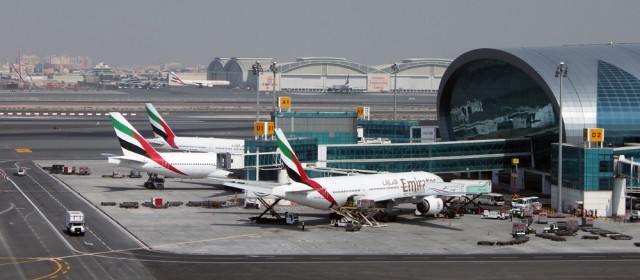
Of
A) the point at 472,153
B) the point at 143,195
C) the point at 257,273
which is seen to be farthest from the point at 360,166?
the point at 257,273

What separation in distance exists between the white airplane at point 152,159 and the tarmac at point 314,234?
566 centimetres

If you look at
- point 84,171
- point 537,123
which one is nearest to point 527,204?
point 537,123

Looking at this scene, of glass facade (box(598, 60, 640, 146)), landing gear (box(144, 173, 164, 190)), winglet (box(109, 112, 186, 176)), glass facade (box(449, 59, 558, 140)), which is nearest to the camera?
winglet (box(109, 112, 186, 176))

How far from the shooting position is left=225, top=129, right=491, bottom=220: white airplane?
8350cm

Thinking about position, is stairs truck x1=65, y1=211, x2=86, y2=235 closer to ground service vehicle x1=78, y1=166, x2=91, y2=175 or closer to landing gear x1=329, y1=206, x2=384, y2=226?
landing gear x1=329, y1=206, x2=384, y2=226

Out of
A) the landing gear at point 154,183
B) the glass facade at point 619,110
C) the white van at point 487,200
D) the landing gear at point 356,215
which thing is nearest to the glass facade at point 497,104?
the glass facade at point 619,110

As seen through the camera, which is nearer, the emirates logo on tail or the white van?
the emirates logo on tail

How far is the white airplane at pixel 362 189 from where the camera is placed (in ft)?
274

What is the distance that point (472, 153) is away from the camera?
120812 mm

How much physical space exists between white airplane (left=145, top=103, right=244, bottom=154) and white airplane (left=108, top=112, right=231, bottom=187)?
20025 millimetres

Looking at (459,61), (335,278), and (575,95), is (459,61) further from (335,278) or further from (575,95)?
(335,278)

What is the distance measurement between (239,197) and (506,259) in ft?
140

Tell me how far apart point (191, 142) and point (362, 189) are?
58.3 meters

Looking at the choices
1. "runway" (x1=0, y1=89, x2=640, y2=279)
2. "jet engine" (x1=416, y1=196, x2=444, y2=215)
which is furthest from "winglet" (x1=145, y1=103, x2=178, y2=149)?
"jet engine" (x1=416, y1=196, x2=444, y2=215)
